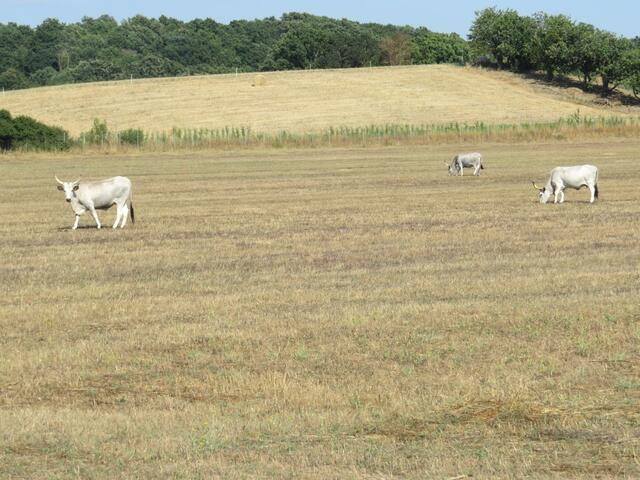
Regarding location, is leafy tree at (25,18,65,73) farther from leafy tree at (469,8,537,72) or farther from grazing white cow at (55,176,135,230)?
grazing white cow at (55,176,135,230)

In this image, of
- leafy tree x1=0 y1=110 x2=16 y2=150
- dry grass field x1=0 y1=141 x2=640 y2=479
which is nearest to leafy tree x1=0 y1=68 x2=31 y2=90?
leafy tree x1=0 y1=110 x2=16 y2=150

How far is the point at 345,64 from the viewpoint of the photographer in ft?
509

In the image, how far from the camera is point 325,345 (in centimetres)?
1473

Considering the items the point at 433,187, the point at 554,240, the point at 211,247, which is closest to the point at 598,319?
the point at 554,240

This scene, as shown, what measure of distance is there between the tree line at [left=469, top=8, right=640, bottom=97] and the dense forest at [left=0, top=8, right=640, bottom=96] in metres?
0.09

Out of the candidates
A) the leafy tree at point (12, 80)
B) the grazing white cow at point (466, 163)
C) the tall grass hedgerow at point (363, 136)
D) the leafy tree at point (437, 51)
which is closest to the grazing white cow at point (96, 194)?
the grazing white cow at point (466, 163)

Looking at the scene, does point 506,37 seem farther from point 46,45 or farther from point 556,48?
point 46,45

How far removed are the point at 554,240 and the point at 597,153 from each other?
36541 mm

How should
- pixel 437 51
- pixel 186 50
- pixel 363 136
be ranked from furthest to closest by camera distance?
pixel 186 50
pixel 437 51
pixel 363 136

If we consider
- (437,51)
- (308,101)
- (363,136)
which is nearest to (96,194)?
(363,136)

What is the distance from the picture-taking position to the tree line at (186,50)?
149 metres

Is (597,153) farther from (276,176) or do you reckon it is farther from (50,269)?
(50,269)

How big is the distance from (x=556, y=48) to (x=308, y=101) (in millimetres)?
25654

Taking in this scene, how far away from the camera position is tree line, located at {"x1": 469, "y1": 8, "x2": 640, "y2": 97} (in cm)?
11175
